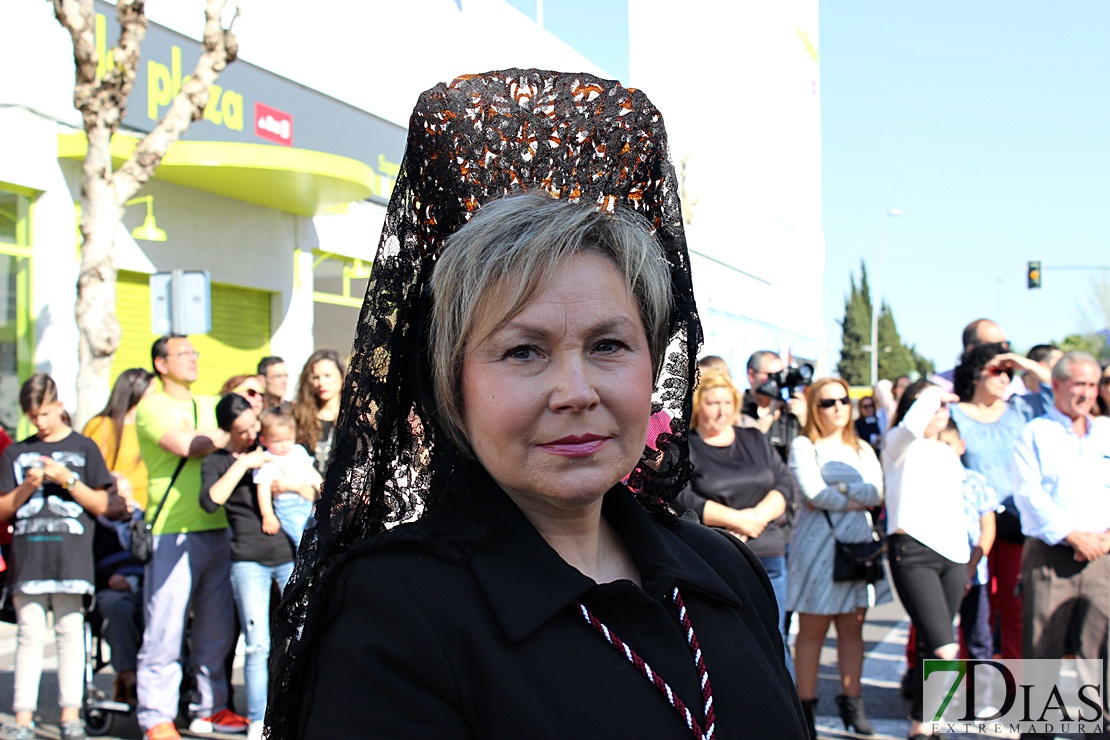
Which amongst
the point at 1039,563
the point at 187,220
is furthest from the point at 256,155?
the point at 1039,563

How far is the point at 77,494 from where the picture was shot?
5879 millimetres

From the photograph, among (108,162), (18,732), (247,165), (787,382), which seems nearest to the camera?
(18,732)

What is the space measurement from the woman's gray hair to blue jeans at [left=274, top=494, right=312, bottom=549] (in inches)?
184

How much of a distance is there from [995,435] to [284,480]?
4302mm

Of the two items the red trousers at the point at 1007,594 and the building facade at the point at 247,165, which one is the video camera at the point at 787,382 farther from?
the building facade at the point at 247,165

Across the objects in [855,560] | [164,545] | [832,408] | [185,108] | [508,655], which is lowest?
[855,560]

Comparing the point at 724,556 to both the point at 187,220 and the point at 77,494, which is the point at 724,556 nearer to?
the point at 77,494

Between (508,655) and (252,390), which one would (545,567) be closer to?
(508,655)

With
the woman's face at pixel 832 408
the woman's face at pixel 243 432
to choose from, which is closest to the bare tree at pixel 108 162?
the woman's face at pixel 243 432

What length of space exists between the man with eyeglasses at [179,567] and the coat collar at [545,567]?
462 cm

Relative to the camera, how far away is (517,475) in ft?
5.27

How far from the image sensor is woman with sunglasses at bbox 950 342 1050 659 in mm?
6797

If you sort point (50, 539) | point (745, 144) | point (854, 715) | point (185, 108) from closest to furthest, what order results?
point (50, 539) < point (854, 715) < point (185, 108) < point (745, 144)

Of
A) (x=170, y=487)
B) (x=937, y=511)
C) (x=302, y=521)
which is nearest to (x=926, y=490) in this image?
(x=937, y=511)
